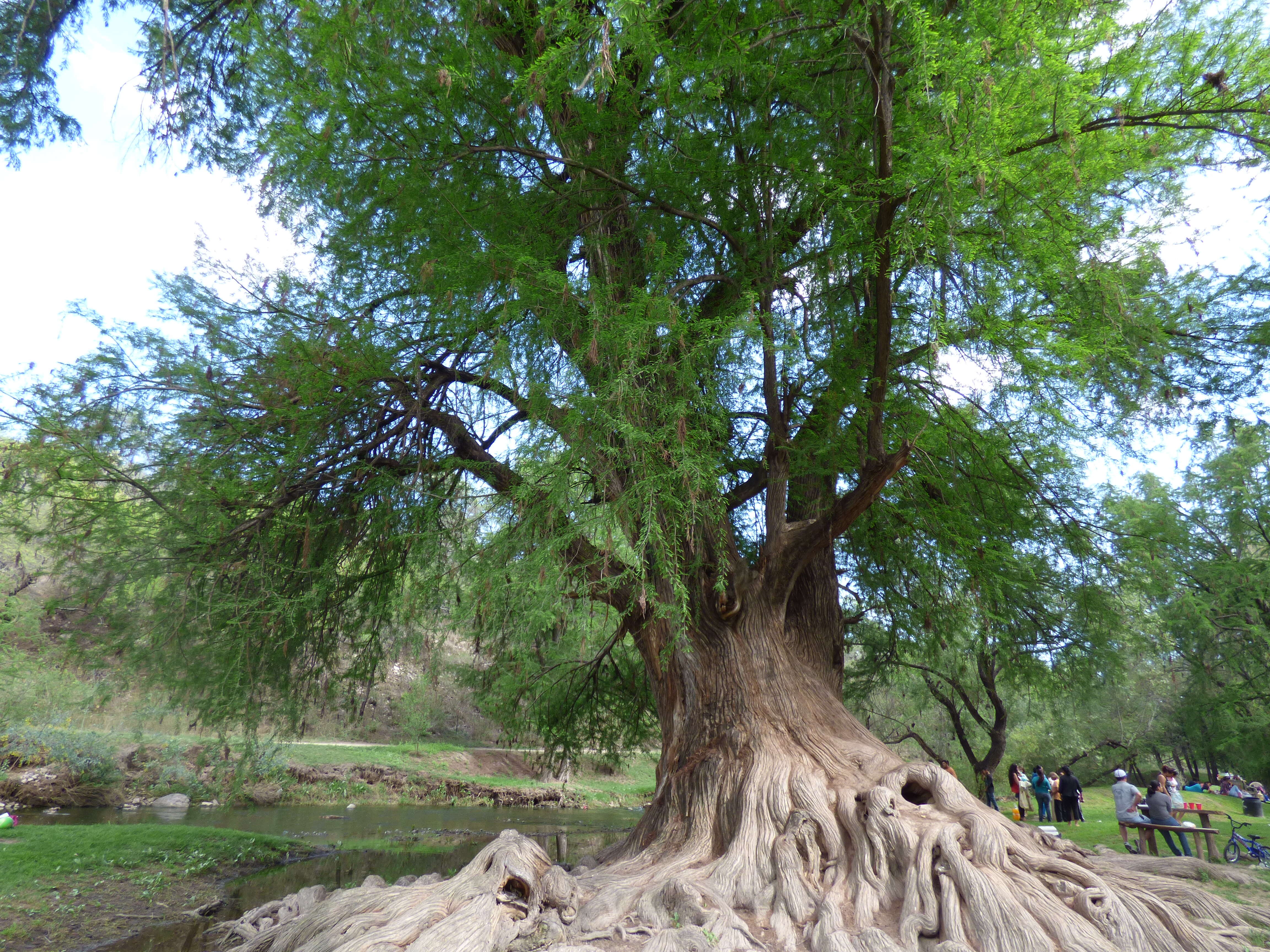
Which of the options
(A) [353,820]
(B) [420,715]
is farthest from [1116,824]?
(B) [420,715]

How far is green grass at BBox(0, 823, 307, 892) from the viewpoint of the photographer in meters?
7.63

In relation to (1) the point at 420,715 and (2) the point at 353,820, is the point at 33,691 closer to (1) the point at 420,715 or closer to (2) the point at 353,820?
(2) the point at 353,820

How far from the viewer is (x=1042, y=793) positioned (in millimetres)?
13625

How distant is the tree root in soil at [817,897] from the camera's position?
4.02 m

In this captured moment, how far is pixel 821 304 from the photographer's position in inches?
271

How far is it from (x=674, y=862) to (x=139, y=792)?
1587 cm

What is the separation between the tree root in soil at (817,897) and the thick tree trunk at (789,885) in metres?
0.01

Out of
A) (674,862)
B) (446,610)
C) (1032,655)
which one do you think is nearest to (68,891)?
(446,610)

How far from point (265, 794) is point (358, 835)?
526 centimetres

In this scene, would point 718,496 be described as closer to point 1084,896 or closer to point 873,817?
point 873,817

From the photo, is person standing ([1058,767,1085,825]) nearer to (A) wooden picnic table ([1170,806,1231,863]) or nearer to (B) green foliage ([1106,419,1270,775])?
(B) green foliage ([1106,419,1270,775])

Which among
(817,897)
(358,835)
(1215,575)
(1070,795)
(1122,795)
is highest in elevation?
(1215,575)

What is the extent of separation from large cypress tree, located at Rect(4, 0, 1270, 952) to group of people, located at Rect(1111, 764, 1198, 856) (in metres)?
3.51

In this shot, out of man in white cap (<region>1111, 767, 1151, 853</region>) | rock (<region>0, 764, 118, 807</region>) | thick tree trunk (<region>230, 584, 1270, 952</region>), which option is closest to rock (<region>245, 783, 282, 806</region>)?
rock (<region>0, 764, 118, 807</region>)
